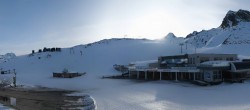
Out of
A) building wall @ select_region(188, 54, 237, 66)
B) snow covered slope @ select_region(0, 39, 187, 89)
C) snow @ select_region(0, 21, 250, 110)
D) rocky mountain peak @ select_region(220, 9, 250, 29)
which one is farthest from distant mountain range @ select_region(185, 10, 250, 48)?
building wall @ select_region(188, 54, 237, 66)

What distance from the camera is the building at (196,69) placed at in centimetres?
5875

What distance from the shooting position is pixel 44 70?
115562mm

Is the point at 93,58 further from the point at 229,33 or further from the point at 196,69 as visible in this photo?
the point at 196,69

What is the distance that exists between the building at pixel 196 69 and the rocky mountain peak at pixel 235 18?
89433mm

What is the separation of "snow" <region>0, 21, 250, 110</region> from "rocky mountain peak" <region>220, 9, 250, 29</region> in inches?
216

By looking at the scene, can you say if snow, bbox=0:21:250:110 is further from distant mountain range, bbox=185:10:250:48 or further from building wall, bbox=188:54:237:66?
building wall, bbox=188:54:237:66

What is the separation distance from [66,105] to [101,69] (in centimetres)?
6336

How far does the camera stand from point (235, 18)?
159875 mm

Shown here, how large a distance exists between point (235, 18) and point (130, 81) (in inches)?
4171

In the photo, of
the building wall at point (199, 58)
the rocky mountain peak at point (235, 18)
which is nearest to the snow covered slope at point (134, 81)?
the rocky mountain peak at point (235, 18)

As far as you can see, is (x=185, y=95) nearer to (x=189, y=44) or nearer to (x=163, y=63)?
(x=163, y=63)

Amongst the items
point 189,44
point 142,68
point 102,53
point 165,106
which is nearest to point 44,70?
point 102,53

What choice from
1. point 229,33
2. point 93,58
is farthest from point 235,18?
point 93,58

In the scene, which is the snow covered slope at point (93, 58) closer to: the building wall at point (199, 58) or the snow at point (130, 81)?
the snow at point (130, 81)
